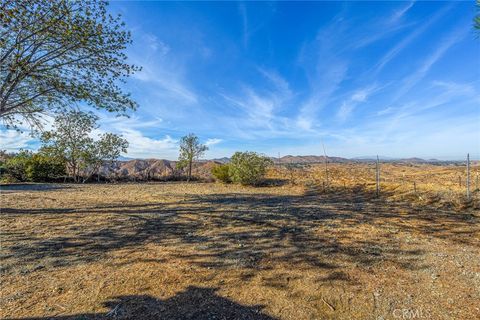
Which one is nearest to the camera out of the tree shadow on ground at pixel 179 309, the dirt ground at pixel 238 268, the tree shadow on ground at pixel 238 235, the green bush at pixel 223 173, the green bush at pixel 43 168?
the tree shadow on ground at pixel 179 309

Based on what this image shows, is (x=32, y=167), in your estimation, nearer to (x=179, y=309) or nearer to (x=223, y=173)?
(x=223, y=173)

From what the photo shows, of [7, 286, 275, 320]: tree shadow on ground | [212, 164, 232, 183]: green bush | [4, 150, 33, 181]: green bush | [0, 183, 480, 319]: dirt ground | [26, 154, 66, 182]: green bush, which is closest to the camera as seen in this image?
[7, 286, 275, 320]: tree shadow on ground

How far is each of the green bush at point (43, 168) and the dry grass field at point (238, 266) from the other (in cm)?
1233

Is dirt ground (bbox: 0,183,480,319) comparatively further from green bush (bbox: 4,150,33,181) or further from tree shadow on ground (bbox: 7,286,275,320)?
green bush (bbox: 4,150,33,181)

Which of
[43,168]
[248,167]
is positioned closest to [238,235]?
[248,167]

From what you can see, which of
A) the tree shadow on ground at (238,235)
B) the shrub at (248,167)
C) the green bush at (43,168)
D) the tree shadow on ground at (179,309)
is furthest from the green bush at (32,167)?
the tree shadow on ground at (179,309)

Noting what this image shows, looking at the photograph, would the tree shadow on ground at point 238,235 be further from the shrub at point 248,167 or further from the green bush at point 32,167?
the green bush at point 32,167

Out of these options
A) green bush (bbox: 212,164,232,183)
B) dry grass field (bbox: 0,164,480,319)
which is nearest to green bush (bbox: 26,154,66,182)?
green bush (bbox: 212,164,232,183)

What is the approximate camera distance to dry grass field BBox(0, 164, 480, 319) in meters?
2.38

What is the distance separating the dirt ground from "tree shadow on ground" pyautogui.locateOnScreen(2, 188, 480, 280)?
2 cm

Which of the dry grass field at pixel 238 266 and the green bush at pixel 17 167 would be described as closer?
the dry grass field at pixel 238 266

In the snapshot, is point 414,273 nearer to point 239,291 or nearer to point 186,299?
point 239,291

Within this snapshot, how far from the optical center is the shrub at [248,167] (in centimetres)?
1567

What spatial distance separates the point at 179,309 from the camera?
7.74ft
